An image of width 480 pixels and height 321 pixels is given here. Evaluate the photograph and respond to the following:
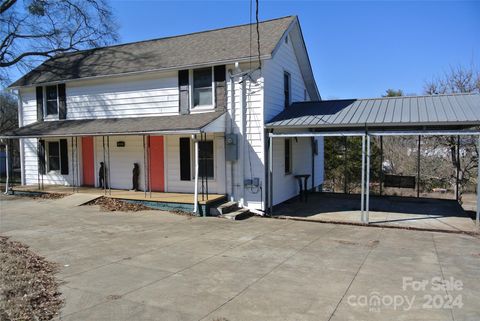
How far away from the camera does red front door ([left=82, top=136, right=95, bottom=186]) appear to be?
1468 cm

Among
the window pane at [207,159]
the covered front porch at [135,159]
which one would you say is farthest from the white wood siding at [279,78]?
the window pane at [207,159]

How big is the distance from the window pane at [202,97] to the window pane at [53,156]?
7058 mm

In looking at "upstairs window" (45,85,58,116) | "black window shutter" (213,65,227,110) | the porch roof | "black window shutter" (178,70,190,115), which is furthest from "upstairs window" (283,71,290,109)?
"upstairs window" (45,85,58,116)

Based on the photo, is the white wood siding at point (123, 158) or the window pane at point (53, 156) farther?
the window pane at point (53, 156)

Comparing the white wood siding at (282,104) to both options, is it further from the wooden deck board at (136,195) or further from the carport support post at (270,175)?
the wooden deck board at (136,195)

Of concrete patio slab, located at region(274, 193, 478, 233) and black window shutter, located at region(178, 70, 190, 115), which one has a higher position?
black window shutter, located at region(178, 70, 190, 115)

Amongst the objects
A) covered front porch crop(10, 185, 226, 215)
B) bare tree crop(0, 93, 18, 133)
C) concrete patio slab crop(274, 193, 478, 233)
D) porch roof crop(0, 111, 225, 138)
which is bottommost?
concrete patio slab crop(274, 193, 478, 233)

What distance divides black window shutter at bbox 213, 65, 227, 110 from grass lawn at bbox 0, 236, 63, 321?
6943 millimetres

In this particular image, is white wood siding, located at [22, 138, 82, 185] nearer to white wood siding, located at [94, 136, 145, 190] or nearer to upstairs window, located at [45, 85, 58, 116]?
upstairs window, located at [45, 85, 58, 116]

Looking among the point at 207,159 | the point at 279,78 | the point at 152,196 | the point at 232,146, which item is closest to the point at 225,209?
the point at 232,146

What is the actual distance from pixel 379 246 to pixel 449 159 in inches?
556

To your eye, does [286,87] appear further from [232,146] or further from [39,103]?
[39,103]

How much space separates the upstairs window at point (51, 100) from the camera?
50.7ft

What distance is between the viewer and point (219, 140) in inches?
466
